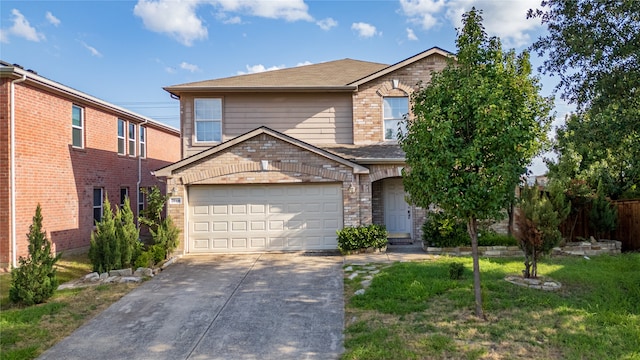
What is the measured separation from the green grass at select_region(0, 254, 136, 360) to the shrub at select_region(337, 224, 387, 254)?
5.82 metres

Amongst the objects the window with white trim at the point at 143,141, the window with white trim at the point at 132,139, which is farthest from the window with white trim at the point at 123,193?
the window with white trim at the point at 143,141

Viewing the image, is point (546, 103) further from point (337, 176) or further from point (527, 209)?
point (337, 176)

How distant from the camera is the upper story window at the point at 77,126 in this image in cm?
1346

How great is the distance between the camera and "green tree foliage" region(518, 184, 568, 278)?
7828mm

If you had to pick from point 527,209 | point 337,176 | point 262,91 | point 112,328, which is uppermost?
point 262,91

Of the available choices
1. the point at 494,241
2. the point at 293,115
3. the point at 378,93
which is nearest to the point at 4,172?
the point at 293,115

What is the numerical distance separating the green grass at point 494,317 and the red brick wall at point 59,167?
9.87 metres

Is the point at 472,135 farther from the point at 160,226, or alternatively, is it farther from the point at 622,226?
the point at 622,226

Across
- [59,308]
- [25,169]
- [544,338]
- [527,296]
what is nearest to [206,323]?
[59,308]

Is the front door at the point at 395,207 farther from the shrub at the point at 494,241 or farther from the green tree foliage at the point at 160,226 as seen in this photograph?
the green tree foliage at the point at 160,226

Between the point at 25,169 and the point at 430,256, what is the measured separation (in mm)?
12040

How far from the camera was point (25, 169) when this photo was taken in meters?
11.1

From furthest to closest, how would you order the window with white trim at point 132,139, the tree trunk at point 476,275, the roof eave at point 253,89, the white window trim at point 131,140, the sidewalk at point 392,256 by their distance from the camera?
the window with white trim at point 132,139, the white window trim at point 131,140, the roof eave at point 253,89, the sidewalk at point 392,256, the tree trunk at point 476,275

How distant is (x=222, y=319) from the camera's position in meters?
6.43
